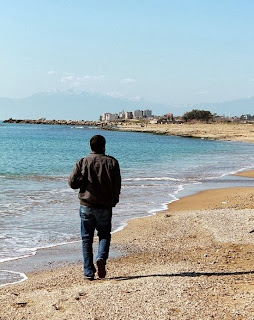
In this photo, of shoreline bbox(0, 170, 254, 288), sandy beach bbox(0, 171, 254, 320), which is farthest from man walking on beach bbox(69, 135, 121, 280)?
shoreline bbox(0, 170, 254, 288)

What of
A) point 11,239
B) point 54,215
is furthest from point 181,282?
point 54,215

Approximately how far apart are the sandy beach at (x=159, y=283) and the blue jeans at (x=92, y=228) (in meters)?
0.33

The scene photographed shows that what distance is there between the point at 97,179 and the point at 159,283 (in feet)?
5.39

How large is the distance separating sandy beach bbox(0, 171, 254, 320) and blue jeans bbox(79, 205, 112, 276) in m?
0.33

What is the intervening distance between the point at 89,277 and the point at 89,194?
121 cm

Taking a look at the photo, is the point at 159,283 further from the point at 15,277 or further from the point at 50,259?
the point at 50,259

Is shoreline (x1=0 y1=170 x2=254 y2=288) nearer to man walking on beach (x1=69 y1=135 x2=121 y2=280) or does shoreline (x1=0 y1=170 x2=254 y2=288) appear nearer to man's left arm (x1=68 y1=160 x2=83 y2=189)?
man walking on beach (x1=69 y1=135 x2=121 y2=280)

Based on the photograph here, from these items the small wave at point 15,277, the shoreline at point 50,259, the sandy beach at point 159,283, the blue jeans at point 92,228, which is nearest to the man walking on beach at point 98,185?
the blue jeans at point 92,228

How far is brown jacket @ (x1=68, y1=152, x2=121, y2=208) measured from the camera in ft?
24.0

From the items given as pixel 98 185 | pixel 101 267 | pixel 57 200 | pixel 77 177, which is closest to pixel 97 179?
pixel 98 185

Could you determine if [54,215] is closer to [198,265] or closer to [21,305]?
[198,265]

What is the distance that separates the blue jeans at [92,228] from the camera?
7414 millimetres

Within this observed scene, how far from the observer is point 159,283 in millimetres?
6910

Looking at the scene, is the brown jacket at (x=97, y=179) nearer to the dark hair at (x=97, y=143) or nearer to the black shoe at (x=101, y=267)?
the dark hair at (x=97, y=143)
